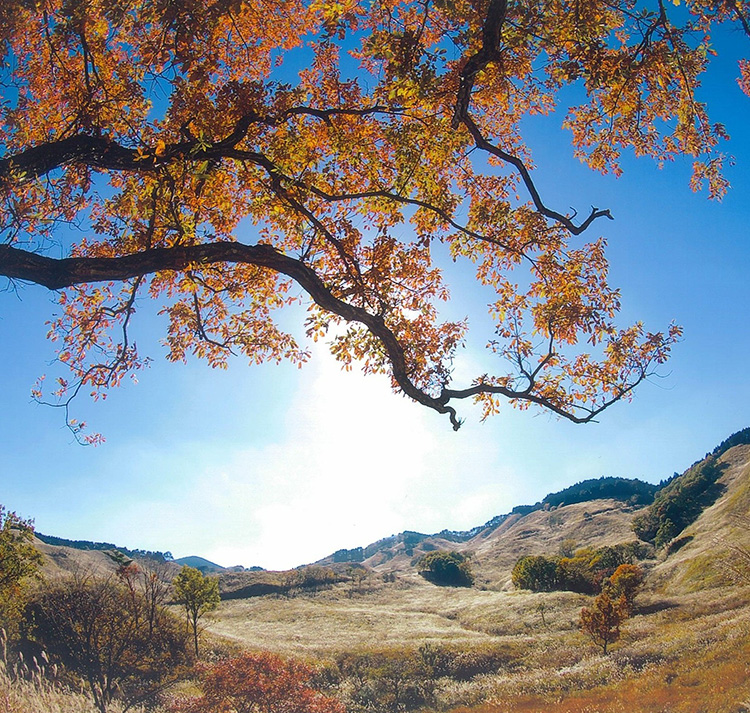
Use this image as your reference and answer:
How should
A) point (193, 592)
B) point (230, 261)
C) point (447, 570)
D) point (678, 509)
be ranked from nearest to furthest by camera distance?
point (230, 261) → point (193, 592) → point (678, 509) → point (447, 570)

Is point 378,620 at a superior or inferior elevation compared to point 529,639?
inferior

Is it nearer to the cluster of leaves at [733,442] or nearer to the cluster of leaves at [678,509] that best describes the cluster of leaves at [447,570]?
the cluster of leaves at [678,509]

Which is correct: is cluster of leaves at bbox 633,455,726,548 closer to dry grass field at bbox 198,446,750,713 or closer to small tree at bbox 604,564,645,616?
dry grass field at bbox 198,446,750,713

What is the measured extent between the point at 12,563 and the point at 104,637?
7.25 metres

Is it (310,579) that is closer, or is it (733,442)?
(310,579)

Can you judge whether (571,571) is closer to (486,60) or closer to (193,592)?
(193,592)

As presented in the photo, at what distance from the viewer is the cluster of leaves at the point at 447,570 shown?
4031 inches

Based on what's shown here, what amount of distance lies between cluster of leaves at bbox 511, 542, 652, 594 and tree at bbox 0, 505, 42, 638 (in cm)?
6570

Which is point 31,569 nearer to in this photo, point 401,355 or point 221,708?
point 221,708

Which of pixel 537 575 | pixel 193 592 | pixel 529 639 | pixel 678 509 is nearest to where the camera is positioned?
pixel 193 592

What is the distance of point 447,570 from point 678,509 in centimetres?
5424

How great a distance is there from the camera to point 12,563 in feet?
75.8

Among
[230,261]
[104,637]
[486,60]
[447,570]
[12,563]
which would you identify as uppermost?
[486,60]

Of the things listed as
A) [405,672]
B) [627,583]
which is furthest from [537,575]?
[405,672]
